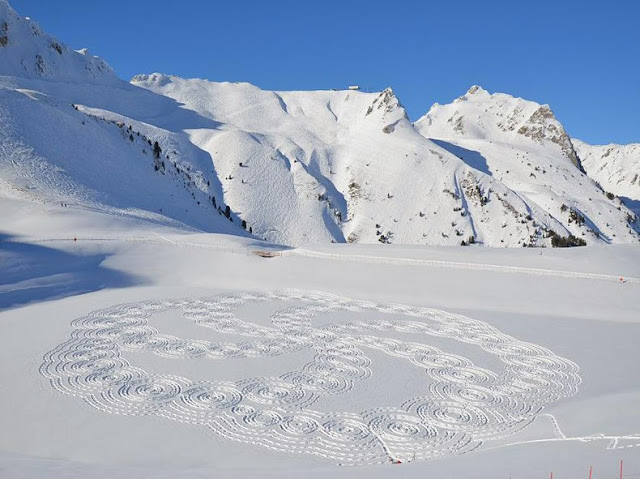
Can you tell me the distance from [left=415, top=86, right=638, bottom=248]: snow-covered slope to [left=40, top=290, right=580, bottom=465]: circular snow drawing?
7162cm

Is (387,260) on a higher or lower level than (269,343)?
higher

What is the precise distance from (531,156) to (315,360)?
4320 inches

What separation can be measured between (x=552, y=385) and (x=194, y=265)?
20.6 meters

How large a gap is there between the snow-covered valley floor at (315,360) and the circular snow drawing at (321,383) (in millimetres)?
67

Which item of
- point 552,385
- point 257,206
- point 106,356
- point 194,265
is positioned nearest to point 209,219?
point 257,206

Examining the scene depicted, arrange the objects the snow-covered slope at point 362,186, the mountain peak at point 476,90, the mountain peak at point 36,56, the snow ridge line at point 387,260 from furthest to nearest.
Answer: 1. the mountain peak at point 476,90
2. the mountain peak at point 36,56
3. the snow-covered slope at point 362,186
4. the snow ridge line at point 387,260

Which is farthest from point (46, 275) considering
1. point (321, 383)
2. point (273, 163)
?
point (273, 163)

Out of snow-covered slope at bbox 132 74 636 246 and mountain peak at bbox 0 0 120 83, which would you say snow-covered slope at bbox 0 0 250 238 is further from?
snow-covered slope at bbox 132 74 636 246

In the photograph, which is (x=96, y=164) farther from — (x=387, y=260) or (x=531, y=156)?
(x=531, y=156)

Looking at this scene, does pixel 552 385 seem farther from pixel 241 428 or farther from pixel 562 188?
pixel 562 188

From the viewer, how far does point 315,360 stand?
1619 centimetres

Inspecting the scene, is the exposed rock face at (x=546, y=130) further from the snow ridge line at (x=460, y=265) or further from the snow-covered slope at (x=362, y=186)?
the snow ridge line at (x=460, y=265)

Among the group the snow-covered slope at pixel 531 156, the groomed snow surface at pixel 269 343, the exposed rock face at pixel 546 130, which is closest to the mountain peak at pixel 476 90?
the snow-covered slope at pixel 531 156

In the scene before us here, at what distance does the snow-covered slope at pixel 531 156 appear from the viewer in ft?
292
